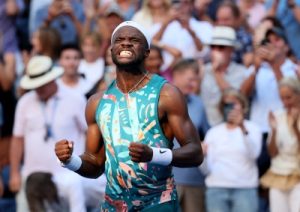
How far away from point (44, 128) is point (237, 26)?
2.68 meters

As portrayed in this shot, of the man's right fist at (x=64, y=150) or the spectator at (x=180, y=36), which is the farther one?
the spectator at (x=180, y=36)

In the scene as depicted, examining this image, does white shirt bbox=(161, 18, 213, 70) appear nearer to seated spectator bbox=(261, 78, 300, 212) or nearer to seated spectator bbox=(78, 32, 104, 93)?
seated spectator bbox=(78, 32, 104, 93)

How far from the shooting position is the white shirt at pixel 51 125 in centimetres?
991

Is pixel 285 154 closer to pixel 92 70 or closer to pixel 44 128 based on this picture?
pixel 44 128

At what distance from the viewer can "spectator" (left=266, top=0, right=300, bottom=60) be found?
1125cm

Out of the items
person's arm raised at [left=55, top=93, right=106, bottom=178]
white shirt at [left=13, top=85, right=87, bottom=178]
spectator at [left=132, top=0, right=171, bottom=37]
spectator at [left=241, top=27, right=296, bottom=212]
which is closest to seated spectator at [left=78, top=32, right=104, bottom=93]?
spectator at [left=132, top=0, right=171, bottom=37]

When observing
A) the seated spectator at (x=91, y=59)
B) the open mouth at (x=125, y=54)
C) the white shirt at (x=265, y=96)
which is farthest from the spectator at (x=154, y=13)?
the open mouth at (x=125, y=54)

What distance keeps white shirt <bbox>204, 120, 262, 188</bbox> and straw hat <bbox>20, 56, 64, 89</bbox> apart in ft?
5.94

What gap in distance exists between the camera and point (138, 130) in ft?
20.6

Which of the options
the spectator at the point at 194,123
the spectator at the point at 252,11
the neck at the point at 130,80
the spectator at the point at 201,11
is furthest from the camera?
the spectator at the point at 201,11

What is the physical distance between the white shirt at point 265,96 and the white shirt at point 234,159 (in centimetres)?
66

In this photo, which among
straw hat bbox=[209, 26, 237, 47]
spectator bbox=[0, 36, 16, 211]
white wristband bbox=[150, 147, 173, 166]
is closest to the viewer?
white wristband bbox=[150, 147, 173, 166]

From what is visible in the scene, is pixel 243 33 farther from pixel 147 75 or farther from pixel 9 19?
pixel 147 75

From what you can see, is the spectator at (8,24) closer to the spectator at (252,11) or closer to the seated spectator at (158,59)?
the seated spectator at (158,59)
